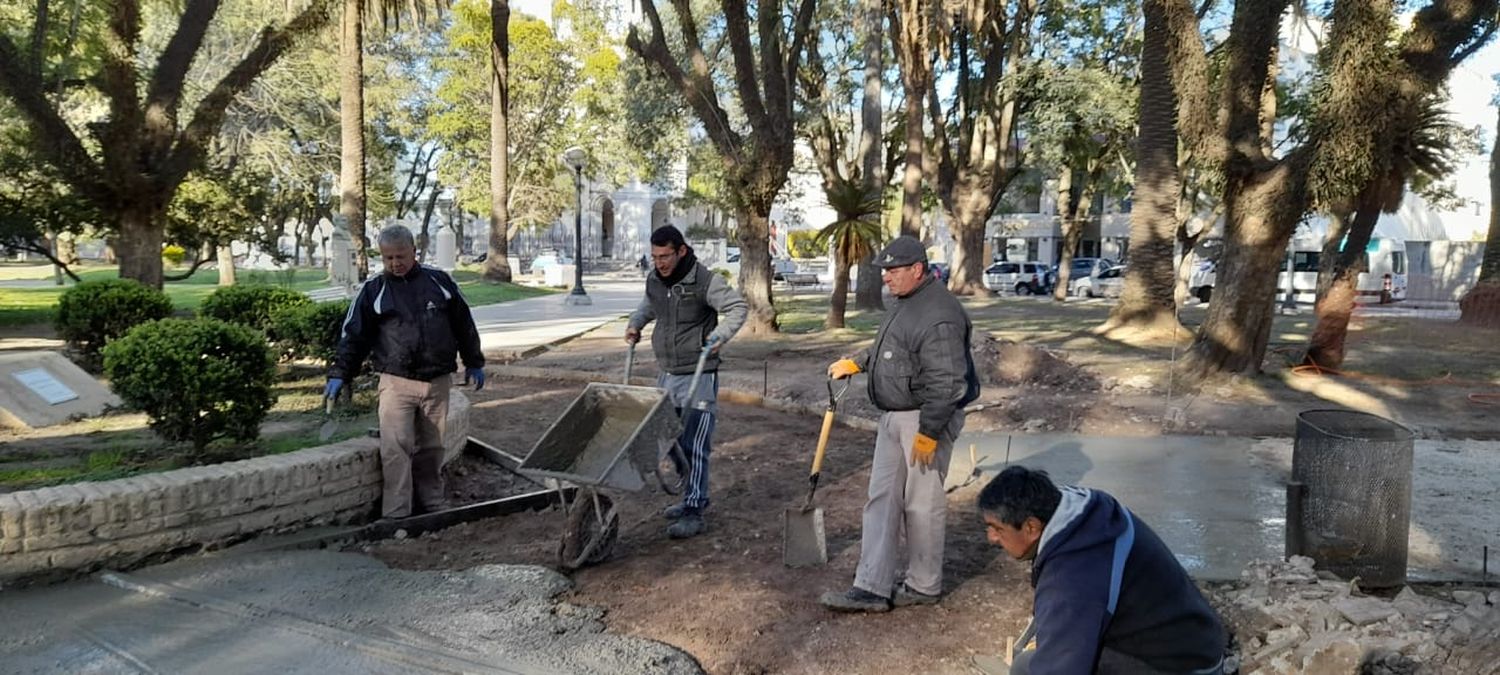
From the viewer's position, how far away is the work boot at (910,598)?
4.42 m

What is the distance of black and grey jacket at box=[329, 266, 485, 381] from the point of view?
5.38 m

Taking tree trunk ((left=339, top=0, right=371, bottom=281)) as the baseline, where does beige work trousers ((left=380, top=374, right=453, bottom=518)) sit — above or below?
below

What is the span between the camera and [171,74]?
11.6 m

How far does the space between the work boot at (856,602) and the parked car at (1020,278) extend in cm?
3573

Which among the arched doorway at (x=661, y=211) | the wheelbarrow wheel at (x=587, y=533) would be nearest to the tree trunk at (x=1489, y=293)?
the wheelbarrow wheel at (x=587, y=533)

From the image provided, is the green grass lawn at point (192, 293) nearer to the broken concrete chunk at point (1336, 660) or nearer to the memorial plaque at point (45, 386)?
the memorial plaque at point (45, 386)

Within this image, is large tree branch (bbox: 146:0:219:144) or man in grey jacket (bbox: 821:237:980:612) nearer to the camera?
man in grey jacket (bbox: 821:237:980:612)

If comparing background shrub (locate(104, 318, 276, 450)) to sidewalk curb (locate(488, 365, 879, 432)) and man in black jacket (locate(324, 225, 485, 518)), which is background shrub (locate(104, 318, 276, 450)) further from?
sidewalk curb (locate(488, 365, 879, 432))

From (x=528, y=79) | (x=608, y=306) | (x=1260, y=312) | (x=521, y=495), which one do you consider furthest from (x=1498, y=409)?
(x=528, y=79)

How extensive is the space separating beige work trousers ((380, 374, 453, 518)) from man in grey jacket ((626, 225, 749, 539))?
1.24m

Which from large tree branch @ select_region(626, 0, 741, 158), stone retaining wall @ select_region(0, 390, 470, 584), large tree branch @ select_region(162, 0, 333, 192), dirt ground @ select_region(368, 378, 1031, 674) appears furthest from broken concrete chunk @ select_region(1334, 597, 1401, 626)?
large tree branch @ select_region(626, 0, 741, 158)

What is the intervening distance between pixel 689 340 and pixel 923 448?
1.79 metres

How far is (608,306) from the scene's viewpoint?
27.0m

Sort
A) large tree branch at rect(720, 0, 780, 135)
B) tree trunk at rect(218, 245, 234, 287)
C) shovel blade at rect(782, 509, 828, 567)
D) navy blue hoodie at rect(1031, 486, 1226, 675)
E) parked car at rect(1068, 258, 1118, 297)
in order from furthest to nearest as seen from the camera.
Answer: parked car at rect(1068, 258, 1118, 297) → tree trunk at rect(218, 245, 234, 287) → large tree branch at rect(720, 0, 780, 135) → shovel blade at rect(782, 509, 828, 567) → navy blue hoodie at rect(1031, 486, 1226, 675)
